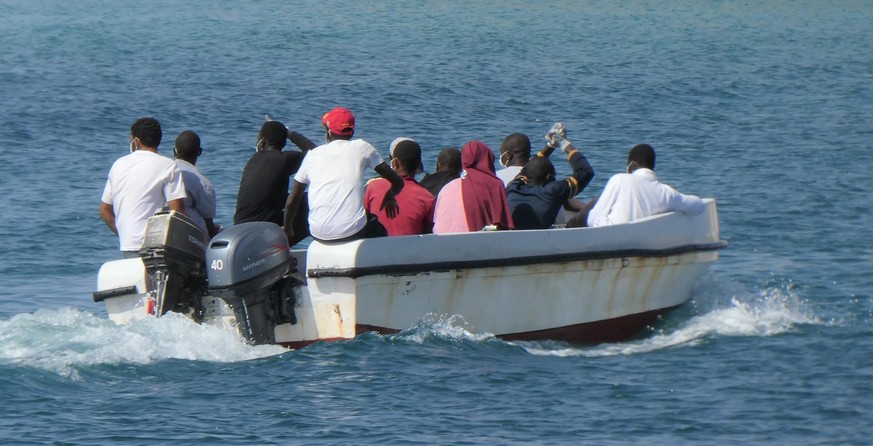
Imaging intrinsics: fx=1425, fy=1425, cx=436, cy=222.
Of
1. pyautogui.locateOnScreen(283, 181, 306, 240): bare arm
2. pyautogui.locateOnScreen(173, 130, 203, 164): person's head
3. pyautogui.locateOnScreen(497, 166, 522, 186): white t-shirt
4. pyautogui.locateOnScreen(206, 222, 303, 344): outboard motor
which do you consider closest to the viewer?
A: pyautogui.locateOnScreen(206, 222, 303, 344): outboard motor

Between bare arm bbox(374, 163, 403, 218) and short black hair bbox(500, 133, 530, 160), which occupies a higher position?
short black hair bbox(500, 133, 530, 160)

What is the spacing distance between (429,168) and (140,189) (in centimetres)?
965

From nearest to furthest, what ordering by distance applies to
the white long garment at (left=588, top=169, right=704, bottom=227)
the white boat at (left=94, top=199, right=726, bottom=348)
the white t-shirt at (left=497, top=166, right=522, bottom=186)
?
the white boat at (left=94, top=199, right=726, bottom=348) → the white long garment at (left=588, top=169, right=704, bottom=227) → the white t-shirt at (left=497, top=166, right=522, bottom=186)

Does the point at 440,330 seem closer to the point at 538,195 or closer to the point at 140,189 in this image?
the point at 538,195

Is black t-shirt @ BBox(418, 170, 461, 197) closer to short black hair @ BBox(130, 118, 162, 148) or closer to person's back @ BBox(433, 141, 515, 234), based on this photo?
person's back @ BBox(433, 141, 515, 234)

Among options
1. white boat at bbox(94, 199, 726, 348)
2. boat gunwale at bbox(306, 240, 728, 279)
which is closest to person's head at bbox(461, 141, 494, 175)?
white boat at bbox(94, 199, 726, 348)

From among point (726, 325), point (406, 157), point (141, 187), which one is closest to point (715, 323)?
point (726, 325)

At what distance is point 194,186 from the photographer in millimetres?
9328

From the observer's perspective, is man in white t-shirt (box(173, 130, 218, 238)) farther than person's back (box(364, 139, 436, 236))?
No

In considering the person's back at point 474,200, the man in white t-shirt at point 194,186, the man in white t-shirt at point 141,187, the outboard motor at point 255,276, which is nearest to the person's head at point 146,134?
the man in white t-shirt at point 141,187

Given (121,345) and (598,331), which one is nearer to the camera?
(121,345)

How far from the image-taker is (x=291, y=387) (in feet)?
27.7

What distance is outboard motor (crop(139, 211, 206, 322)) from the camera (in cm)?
873

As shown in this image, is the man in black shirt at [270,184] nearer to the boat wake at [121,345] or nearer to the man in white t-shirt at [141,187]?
the man in white t-shirt at [141,187]
